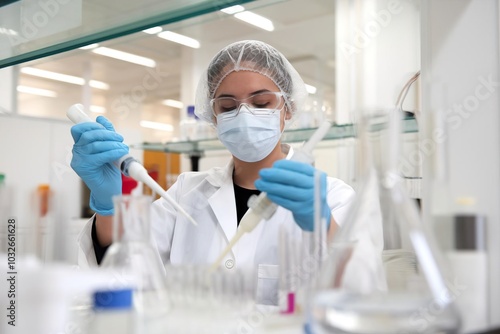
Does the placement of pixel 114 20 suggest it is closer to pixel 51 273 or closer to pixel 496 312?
pixel 51 273

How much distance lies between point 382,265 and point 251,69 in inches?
36.3

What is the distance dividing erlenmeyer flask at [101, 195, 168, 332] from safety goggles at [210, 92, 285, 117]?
0.76 metres

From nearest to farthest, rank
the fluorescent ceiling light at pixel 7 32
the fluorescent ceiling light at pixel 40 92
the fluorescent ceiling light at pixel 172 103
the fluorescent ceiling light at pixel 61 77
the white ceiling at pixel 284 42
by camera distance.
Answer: the fluorescent ceiling light at pixel 7 32 → the white ceiling at pixel 284 42 → the fluorescent ceiling light at pixel 61 77 → the fluorescent ceiling light at pixel 40 92 → the fluorescent ceiling light at pixel 172 103

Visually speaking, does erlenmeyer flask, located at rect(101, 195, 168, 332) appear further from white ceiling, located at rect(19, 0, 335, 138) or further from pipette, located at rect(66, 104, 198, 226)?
white ceiling, located at rect(19, 0, 335, 138)

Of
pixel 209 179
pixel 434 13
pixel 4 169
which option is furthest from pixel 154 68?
pixel 434 13

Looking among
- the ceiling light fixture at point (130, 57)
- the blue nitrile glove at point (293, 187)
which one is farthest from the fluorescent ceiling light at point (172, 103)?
the blue nitrile glove at point (293, 187)

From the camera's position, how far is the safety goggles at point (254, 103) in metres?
1.32

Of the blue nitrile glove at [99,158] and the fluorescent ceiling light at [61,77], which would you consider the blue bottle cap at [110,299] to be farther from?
the fluorescent ceiling light at [61,77]

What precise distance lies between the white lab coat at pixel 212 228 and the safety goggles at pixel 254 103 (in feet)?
0.91

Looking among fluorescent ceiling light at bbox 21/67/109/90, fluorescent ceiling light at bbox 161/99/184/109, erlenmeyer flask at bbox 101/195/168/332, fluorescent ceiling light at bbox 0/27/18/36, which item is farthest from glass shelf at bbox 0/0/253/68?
fluorescent ceiling light at bbox 161/99/184/109

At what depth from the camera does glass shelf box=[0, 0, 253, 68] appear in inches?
25.0

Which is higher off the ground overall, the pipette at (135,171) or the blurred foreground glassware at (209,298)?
the pipette at (135,171)

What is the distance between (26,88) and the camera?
7434mm

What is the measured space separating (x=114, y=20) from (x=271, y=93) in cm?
70
